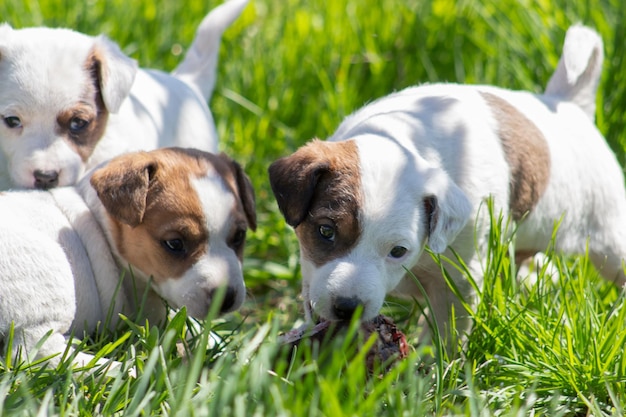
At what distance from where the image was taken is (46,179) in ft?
14.5

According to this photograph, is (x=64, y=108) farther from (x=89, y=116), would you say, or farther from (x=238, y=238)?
(x=238, y=238)

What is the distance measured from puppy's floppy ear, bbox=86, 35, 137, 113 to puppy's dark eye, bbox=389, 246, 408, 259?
73.2 inches

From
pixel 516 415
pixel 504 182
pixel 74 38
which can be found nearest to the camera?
pixel 516 415

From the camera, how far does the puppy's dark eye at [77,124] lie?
15.3 ft

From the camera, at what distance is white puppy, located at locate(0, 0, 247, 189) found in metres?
4.52

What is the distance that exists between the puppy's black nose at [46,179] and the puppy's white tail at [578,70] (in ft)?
9.30

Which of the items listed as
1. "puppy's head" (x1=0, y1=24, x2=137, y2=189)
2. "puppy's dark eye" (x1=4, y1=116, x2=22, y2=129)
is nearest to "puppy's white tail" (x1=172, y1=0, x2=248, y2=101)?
"puppy's head" (x1=0, y1=24, x2=137, y2=189)

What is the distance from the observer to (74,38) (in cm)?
491

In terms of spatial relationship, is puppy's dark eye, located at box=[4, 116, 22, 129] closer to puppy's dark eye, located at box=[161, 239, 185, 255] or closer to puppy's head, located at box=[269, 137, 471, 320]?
puppy's dark eye, located at box=[161, 239, 185, 255]

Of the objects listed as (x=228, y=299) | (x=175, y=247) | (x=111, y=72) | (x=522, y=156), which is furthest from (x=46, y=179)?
(x=522, y=156)

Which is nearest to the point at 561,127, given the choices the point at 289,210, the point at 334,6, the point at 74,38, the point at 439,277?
the point at 439,277

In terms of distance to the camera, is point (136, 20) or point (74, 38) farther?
point (136, 20)

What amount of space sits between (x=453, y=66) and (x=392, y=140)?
296 cm

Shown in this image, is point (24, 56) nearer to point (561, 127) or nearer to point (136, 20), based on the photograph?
point (136, 20)
